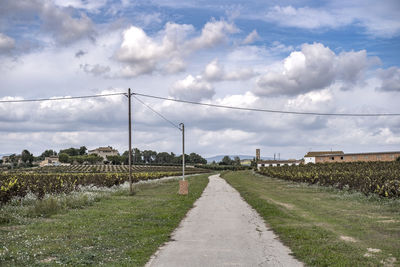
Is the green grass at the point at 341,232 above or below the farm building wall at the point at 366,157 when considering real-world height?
below

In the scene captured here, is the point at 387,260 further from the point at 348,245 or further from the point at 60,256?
the point at 60,256

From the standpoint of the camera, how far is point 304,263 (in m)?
9.39

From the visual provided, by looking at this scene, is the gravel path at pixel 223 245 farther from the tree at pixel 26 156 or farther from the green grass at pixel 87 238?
the tree at pixel 26 156

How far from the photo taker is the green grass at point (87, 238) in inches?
378

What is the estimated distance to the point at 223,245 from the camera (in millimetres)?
11430

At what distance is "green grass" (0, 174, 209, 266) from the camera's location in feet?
31.5

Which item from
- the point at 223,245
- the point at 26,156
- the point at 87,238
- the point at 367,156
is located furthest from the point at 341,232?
the point at 26,156

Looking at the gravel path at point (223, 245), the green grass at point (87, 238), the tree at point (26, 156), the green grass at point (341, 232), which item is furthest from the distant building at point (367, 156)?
the tree at point (26, 156)

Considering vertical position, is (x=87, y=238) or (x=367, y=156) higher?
(x=367, y=156)

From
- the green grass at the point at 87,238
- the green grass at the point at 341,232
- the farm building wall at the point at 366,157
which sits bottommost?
the green grass at the point at 341,232

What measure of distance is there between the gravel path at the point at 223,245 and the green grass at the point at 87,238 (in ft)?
1.68

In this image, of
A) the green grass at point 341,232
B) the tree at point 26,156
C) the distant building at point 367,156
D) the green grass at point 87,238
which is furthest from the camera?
the tree at point 26,156

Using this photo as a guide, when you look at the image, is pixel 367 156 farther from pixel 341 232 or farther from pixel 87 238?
pixel 87 238

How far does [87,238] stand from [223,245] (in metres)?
4.04
